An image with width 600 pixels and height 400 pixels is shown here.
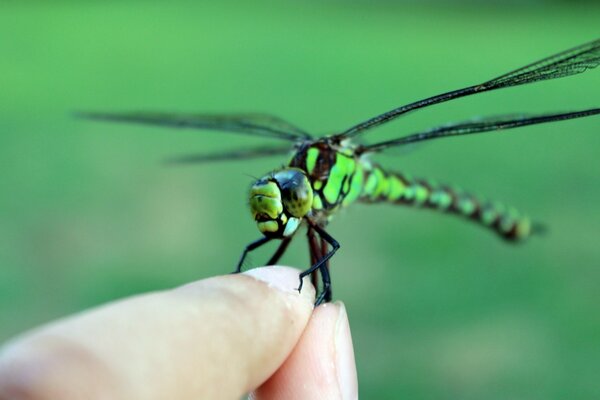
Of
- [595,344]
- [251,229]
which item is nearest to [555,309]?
[595,344]

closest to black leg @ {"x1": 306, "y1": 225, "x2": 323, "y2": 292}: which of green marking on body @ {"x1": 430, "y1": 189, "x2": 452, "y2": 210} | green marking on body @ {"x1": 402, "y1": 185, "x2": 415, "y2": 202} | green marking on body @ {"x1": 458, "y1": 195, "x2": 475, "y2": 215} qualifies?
green marking on body @ {"x1": 402, "y1": 185, "x2": 415, "y2": 202}

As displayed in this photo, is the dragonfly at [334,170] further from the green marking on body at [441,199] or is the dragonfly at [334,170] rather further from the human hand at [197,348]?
the human hand at [197,348]

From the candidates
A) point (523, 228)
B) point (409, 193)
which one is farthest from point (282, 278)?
point (523, 228)

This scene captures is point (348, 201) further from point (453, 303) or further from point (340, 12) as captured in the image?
point (340, 12)

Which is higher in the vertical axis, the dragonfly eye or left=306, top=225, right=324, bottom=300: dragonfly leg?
the dragonfly eye

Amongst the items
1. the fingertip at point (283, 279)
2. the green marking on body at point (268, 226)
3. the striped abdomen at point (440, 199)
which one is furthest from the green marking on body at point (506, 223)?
the fingertip at point (283, 279)

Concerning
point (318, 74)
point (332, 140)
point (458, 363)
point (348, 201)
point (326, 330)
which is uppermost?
point (318, 74)

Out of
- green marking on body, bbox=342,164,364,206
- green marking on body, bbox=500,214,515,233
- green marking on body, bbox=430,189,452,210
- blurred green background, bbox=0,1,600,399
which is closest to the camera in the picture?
green marking on body, bbox=342,164,364,206

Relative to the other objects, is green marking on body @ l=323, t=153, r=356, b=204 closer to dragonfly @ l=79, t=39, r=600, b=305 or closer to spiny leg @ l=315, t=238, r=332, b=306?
dragonfly @ l=79, t=39, r=600, b=305
